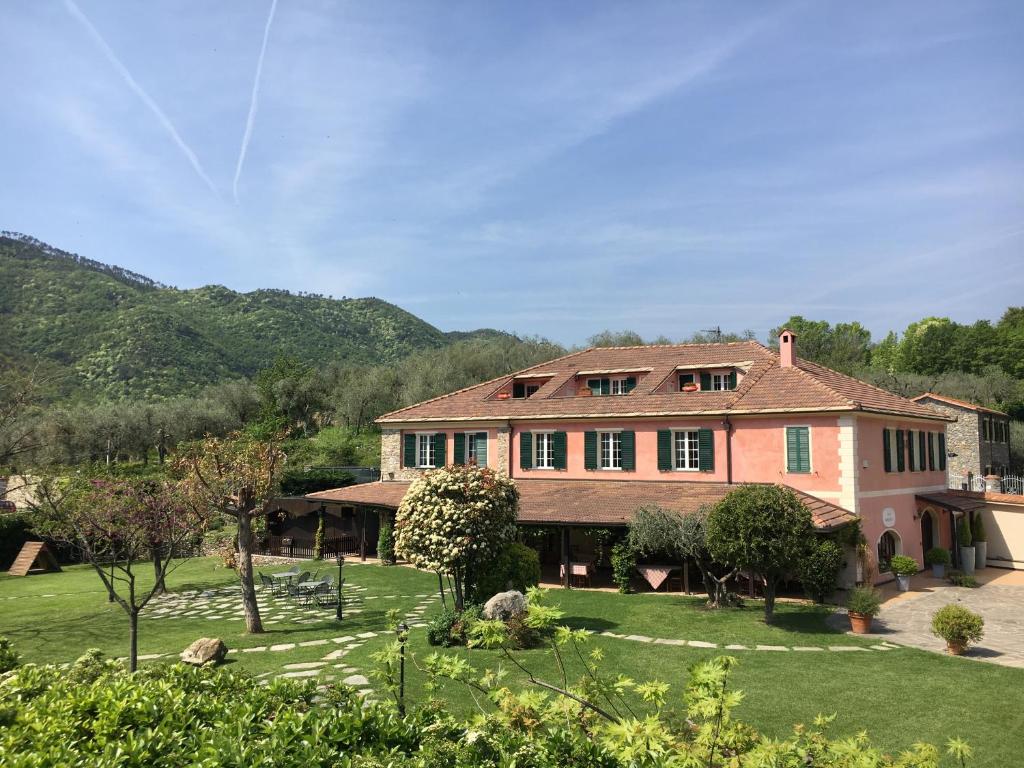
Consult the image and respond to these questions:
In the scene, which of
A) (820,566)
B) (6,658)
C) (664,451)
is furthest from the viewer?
(664,451)

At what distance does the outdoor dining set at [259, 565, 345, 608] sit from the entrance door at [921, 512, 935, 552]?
21.1 m

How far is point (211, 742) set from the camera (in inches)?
188

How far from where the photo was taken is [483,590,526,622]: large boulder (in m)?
14.2

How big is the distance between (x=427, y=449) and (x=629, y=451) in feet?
30.6

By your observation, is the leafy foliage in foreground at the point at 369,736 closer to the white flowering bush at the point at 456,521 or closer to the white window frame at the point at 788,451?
the white flowering bush at the point at 456,521

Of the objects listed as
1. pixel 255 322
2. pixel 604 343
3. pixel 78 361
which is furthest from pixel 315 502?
pixel 255 322

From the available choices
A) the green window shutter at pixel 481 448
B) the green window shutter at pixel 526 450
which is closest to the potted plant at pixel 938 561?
the green window shutter at pixel 526 450

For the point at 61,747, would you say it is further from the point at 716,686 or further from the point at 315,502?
the point at 315,502

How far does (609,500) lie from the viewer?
22141 millimetres

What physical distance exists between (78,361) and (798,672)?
270 feet

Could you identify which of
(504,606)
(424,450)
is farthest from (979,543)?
(424,450)

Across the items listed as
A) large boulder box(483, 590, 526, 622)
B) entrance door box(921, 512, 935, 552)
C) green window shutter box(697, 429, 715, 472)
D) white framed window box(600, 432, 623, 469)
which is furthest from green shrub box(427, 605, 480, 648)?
entrance door box(921, 512, 935, 552)

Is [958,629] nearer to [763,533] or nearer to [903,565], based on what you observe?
[763,533]

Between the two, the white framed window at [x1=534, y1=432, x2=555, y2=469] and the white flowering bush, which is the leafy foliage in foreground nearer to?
the white flowering bush
